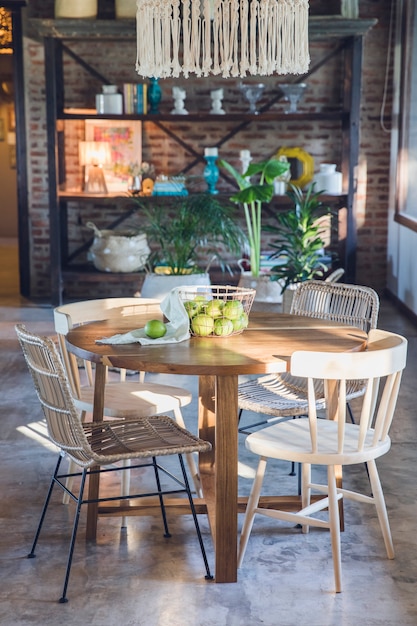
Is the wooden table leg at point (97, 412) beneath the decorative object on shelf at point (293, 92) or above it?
beneath

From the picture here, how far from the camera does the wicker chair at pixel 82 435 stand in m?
3.25

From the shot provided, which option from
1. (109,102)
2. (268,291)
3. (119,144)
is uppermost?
(109,102)

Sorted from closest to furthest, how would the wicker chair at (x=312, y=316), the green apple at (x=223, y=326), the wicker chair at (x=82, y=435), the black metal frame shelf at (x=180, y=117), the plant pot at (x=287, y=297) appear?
1. the wicker chair at (x=82, y=435)
2. the green apple at (x=223, y=326)
3. the wicker chair at (x=312, y=316)
4. the plant pot at (x=287, y=297)
5. the black metal frame shelf at (x=180, y=117)

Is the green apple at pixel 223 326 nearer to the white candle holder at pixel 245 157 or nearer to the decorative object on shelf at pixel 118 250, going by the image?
the decorative object on shelf at pixel 118 250

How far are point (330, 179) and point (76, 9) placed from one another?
257 cm

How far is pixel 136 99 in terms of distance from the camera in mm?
8414

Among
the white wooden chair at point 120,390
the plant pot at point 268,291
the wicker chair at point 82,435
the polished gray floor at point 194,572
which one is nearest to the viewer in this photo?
the polished gray floor at point 194,572

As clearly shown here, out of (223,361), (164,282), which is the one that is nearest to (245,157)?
(164,282)

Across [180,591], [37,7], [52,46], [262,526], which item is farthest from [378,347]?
[37,7]

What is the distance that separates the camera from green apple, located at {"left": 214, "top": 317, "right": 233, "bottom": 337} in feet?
12.1

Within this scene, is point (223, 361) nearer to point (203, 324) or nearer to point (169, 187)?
point (203, 324)

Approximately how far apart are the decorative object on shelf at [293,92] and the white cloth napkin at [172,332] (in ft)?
16.2

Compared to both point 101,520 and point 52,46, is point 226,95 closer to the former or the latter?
point 52,46

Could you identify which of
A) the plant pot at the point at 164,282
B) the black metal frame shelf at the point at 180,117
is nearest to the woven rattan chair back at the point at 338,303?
the plant pot at the point at 164,282
